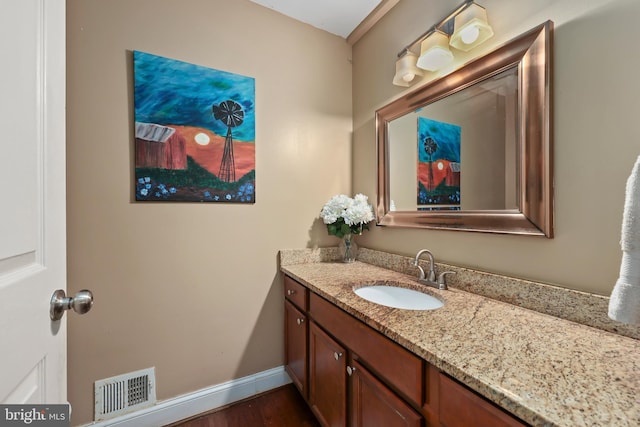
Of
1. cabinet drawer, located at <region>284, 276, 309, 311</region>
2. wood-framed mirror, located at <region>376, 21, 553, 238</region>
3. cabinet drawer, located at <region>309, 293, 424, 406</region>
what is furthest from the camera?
cabinet drawer, located at <region>284, 276, 309, 311</region>

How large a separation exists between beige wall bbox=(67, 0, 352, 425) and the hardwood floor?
17 cm

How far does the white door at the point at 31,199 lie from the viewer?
0.43 metres

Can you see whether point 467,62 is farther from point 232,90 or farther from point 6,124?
point 6,124

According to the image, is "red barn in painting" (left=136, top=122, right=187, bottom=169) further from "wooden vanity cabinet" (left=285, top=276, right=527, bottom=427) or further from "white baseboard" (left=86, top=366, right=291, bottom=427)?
"white baseboard" (left=86, top=366, right=291, bottom=427)

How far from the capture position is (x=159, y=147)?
1392 mm

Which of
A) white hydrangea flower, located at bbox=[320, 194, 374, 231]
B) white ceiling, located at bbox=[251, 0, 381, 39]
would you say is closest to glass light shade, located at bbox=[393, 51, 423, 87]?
white ceiling, located at bbox=[251, 0, 381, 39]

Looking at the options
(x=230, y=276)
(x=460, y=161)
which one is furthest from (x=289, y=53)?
(x=230, y=276)

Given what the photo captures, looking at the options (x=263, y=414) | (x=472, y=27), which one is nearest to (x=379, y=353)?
(x=263, y=414)

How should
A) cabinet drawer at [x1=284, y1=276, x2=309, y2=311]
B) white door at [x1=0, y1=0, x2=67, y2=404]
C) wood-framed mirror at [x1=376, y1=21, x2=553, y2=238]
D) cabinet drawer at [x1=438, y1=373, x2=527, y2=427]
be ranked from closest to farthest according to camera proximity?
1. white door at [x1=0, y1=0, x2=67, y2=404]
2. cabinet drawer at [x1=438, y1=373, x2=527, y2=427]
3. wood-framed mirror at [x1=376, y1=21, x2=553, y2=238]
4. cabinet drawer at [x1=284, y1=276, x2=309, y2=311]

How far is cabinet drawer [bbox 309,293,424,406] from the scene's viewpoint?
758mm

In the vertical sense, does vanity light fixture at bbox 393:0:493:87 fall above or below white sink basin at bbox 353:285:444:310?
above

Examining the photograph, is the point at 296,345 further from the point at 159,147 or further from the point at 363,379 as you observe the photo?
the point at 159,147

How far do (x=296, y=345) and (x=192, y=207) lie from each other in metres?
1.04

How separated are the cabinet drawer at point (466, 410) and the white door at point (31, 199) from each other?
878mm
